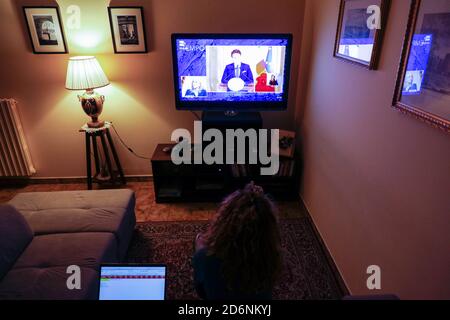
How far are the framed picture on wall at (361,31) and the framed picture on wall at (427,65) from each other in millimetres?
262

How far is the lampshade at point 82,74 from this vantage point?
2657mm

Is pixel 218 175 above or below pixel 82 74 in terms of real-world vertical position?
below

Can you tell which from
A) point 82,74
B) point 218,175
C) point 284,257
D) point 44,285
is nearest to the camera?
point 44,285

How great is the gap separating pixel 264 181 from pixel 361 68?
1.50m

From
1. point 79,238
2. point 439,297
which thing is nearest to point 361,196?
point 439,297

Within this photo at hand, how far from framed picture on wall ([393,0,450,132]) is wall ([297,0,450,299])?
71 mm

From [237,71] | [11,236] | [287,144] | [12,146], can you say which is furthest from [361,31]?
[12,146]

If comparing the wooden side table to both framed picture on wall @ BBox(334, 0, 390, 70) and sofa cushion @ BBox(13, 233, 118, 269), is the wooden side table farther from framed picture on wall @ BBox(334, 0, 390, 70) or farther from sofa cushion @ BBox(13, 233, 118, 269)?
framed picture on wall @ BBox(334, 0, 390, 70)

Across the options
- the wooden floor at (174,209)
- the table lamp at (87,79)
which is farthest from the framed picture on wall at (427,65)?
the table lamp at (87,79)

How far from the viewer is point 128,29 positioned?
2.86 metres

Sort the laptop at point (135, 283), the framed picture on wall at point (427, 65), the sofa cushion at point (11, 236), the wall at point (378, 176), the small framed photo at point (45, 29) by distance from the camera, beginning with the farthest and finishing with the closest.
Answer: the small framed photo at point (45, 29) < the sofa cushion at point (11, 236) < the laptop at point (135, 283) < the wall at point (378, 176) < the framed picture on wall at point (427, 65)

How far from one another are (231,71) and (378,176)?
1675 mm

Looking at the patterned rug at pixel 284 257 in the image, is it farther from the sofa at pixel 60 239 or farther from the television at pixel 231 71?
the television at pixel 231 71

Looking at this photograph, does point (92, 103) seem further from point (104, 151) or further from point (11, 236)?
point (11, 236)
